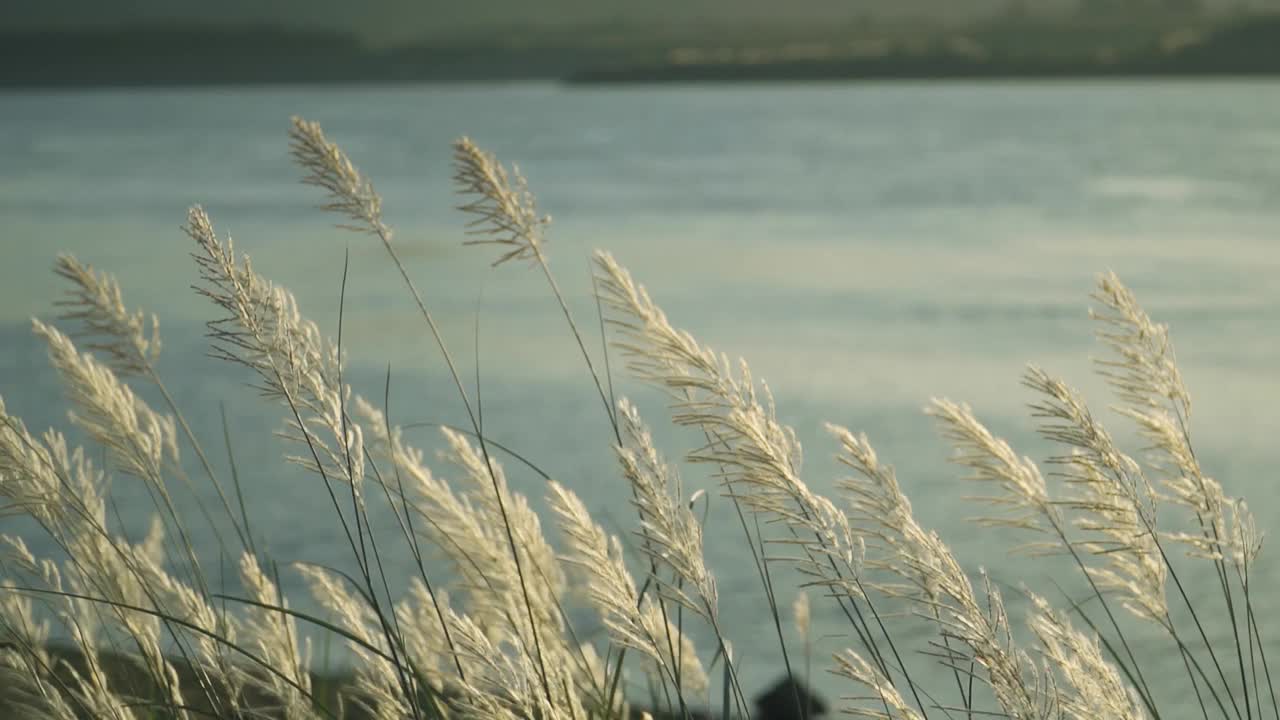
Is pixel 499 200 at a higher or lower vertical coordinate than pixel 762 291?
higher

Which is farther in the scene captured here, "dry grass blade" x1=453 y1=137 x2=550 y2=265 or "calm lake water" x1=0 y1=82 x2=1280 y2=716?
"calm lake water" x1=0 y1=82 x2=1280 y2=716

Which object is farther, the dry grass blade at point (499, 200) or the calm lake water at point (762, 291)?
the calm lake water at point (762, 291)

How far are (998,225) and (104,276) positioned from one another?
29.3m

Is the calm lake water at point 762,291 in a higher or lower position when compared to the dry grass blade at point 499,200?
lower

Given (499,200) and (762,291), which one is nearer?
(499,200)

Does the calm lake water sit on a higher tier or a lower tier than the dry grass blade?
lower

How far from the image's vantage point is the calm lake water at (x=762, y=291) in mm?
10469

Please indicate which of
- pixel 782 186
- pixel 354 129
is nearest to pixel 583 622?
pixel 782 186

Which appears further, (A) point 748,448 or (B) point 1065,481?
(B) point 1065,481

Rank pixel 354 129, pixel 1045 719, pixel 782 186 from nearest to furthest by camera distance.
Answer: pixel 1045 719, pixel 782 186, pixel 354 129

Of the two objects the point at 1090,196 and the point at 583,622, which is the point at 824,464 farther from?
the point at 1090,196

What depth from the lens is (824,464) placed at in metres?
10.4

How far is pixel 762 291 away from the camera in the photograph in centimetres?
1981

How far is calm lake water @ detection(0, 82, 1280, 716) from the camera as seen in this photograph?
1047 cm
